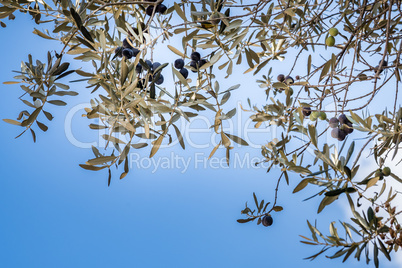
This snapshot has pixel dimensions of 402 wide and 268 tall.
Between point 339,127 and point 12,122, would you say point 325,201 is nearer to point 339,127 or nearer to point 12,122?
point 339,127

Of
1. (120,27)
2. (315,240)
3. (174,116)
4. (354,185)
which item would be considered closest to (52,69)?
(120,27)

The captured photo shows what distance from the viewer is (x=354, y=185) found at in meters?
1.43

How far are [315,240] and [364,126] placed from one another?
1.94 ft

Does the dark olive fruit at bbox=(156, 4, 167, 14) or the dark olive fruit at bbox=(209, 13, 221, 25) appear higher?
the dark olive fruit at bbox=(156, 4, 167, 14)

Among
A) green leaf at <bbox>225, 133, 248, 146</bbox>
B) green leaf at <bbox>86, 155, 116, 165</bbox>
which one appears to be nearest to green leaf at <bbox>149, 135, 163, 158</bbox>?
green leaf at <bbox>86, 155, 116, 165</bbox>

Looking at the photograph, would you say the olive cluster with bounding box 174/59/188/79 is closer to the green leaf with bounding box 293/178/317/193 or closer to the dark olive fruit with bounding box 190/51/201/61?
the dark olive fruit with bounding box 190/51/201/61

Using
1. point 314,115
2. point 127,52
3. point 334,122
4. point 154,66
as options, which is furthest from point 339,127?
point 127,52

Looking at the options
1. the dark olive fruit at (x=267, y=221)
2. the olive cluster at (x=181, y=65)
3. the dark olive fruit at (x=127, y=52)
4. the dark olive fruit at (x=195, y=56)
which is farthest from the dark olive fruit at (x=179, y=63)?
the dark olive fruit at (x=267, y=221)

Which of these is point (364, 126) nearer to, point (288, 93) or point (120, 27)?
point (288, 93)

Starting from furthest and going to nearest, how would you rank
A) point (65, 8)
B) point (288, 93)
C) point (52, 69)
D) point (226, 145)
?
point (288, 93), point (226, 145), point (52, 69), point (65, 8)

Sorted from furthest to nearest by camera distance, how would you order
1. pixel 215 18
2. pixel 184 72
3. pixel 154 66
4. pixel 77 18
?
pixel 184 72 < pixel 154 66 < pixel 215 18 < pixel 77 18

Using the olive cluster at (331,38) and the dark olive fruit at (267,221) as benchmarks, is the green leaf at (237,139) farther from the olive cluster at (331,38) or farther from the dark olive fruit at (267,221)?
the dark olive fruit at (267,221)

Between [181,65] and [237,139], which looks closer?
[237,139]

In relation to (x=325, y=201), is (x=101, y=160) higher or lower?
higher
